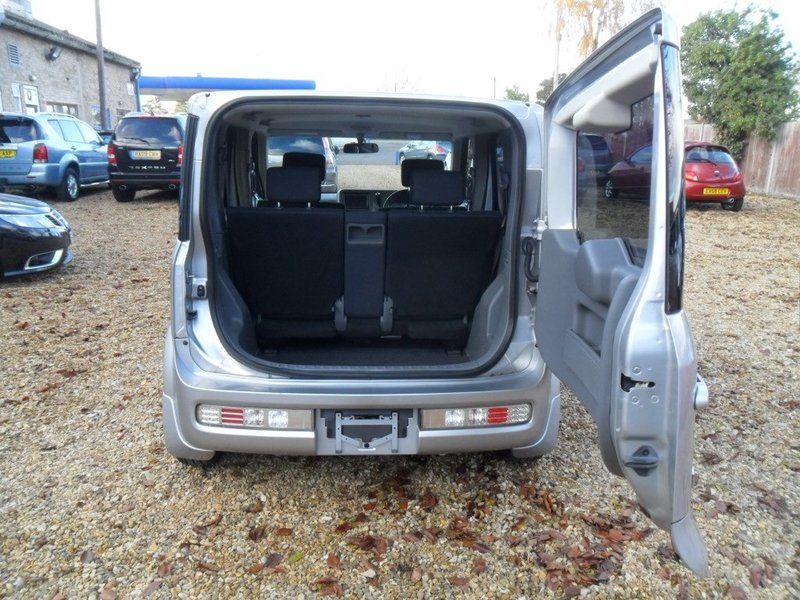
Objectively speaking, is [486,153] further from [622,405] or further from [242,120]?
[622,405]

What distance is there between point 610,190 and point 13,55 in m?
24.4

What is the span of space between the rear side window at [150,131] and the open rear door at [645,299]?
11949mm

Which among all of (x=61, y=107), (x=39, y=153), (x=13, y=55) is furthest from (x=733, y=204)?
(x=61, y=107)

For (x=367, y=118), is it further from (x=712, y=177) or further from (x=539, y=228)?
(x=712, y=177)

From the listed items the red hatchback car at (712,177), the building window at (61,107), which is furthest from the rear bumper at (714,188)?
the building window at (61,107)

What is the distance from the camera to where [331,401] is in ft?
8.70

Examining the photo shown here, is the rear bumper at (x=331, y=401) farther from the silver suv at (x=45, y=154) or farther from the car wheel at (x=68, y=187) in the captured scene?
the car wheel at (x=68, y=187)

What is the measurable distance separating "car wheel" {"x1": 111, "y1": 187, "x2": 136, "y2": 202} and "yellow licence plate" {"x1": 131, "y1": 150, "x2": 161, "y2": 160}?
881 mm

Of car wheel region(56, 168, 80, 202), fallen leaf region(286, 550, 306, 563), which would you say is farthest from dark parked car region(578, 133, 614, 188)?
car wheel region(56, 168, 80, 202)

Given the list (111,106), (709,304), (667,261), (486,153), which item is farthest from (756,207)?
(111,106)

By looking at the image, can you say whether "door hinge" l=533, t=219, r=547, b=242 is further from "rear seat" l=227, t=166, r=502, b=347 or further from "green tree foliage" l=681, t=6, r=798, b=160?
"green tree foliage" l=681, t=6, r=798, b=160

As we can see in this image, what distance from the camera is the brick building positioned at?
20.7 metres

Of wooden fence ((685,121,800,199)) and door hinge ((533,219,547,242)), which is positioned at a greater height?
wooden fence ((685,121,800,199))

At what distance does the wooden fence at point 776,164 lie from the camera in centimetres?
1755
